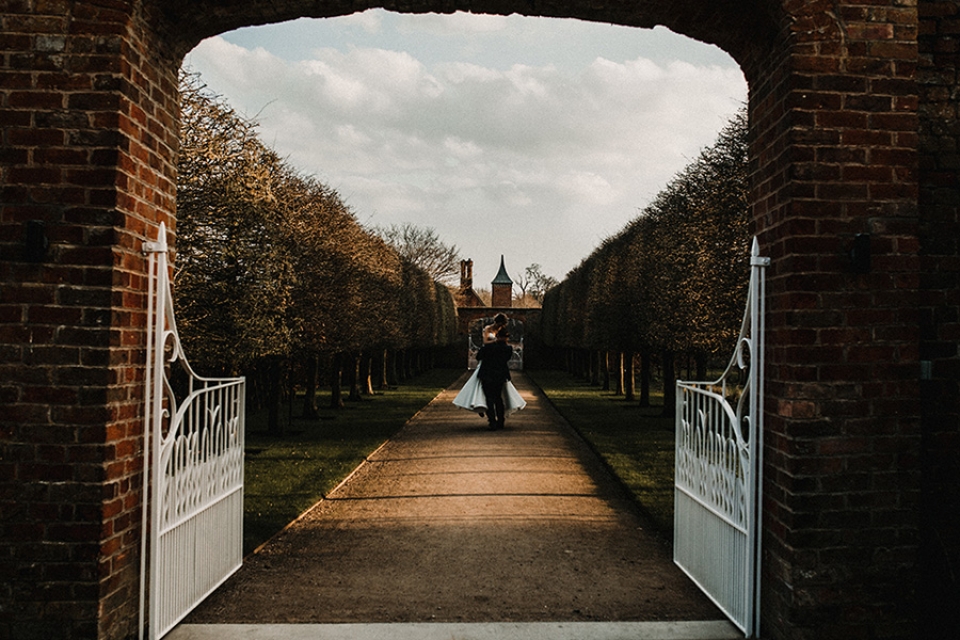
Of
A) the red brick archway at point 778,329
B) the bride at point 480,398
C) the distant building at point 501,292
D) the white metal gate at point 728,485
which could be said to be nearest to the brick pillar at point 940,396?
the red brick archway at point 778,329

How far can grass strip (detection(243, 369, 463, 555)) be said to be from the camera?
283 inches

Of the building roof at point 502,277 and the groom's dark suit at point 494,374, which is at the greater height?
the building roof at point 502,277

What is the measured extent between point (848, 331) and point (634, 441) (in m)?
9.47

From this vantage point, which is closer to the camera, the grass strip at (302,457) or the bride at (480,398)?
the grass strip at (302,457)

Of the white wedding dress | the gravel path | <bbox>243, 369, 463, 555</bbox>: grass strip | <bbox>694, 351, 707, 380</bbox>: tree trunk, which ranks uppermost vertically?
<bbox>694, 351, 707, 380</bbox>: tree trunk

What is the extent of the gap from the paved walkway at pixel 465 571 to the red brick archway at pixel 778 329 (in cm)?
77

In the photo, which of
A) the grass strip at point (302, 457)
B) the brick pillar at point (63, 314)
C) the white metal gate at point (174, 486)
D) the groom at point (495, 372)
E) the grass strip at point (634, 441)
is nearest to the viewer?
the brick pillar at point (63, 314)

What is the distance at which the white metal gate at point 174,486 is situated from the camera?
3803 mm

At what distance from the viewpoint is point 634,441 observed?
1281 cm

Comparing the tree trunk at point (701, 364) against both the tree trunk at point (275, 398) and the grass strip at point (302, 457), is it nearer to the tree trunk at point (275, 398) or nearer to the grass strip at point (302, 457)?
the grass strip at point (302, 457)

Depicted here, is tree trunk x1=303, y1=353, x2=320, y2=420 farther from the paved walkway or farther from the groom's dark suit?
the paved walkway

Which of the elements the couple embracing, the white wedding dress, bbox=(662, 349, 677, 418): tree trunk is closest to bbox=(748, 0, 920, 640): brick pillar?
the couple embracing

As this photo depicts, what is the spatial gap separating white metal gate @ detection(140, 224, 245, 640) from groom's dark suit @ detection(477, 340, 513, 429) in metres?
9.17

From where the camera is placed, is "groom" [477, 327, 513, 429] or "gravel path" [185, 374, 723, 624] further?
"groom" [477, 327, 513, 429]
